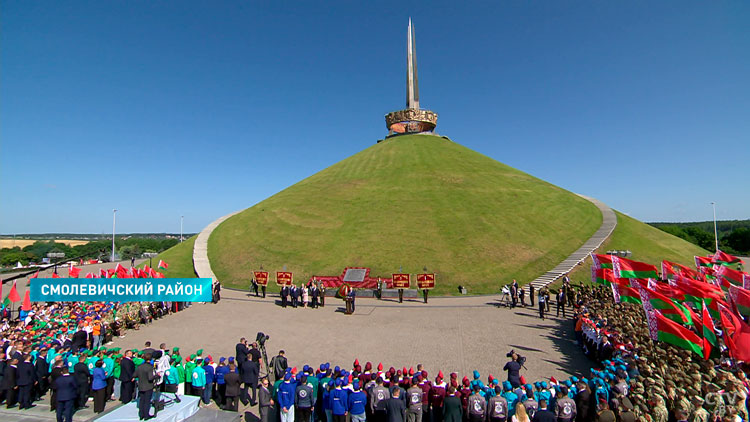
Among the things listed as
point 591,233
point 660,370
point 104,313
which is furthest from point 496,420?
point 591,233

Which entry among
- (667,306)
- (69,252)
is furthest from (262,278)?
(69,252)

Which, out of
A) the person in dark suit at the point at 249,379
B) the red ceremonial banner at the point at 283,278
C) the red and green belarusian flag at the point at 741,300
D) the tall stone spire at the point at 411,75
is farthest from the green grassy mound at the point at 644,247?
the tall stone spire at the point at 411,75

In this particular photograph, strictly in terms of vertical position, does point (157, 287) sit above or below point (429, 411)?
above

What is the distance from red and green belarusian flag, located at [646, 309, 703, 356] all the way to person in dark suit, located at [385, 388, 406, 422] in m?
9.19

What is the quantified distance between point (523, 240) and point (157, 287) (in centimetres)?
3180

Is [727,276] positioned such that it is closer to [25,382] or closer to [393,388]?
[393,388]

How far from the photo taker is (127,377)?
11.1 m

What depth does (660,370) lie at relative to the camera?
33.0 ft

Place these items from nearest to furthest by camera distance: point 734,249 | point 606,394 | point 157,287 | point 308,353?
1. point 606,394
2. point 157,287
3. point 308,353
4. point 734,249

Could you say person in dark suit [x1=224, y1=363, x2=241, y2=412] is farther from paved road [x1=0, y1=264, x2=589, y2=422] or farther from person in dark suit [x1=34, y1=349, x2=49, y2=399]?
person in dark suit [x1=34, y1=349, x2=49, y2=399]

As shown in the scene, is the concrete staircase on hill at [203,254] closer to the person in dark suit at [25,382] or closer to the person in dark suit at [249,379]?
the person in dark suit at [25,382]

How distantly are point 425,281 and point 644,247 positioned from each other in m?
24.8

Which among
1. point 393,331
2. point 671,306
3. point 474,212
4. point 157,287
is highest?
point 474,212

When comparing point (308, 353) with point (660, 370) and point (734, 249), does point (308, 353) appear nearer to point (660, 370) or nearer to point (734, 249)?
point (660, 370)
